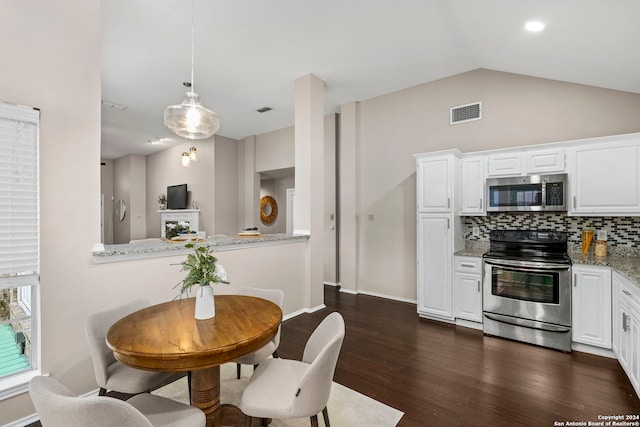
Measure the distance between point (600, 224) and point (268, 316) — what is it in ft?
12.3

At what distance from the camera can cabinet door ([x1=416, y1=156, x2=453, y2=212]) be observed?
12.0 feet

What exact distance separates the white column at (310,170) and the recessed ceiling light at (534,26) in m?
2.45

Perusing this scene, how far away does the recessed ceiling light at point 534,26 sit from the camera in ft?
8.21

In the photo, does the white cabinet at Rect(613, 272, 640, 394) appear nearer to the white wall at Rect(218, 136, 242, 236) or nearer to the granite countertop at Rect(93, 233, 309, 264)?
the granite countertop at Rect(93, 233, 309, 264)

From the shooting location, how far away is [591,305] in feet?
9.15

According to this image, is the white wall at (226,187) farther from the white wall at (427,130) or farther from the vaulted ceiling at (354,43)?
the white wall at (427,130)

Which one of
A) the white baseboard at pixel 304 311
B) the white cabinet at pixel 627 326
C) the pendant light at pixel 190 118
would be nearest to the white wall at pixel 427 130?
the white baseboard at pixel 304 311

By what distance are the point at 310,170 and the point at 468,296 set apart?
8.45 ft

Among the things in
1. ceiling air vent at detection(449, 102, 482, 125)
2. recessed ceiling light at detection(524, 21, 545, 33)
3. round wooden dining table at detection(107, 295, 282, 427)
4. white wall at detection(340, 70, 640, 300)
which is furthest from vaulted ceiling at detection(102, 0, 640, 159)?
round wooden dining table at detection(107, 295, 282, 427)

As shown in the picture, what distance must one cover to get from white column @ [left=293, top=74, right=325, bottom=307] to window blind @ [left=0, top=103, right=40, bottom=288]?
273 cm

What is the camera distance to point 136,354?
1.33 m

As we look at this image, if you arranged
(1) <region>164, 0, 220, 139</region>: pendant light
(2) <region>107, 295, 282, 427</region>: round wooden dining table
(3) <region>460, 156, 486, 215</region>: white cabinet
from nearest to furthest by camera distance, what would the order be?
(2) <region>107, 295, 282, 427</region>: round wooden dining table
(1) <region>164, 0, 220, 139</region>: pendant light
(3) <region>460, 156, 486, 215</region>: white cabinet

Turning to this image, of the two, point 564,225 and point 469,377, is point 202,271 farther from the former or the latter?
point 564,225

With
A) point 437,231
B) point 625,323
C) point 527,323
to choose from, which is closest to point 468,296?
point 527,323
